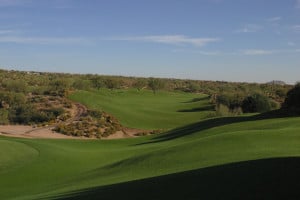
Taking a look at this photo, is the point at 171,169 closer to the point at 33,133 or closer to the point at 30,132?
the point at 33,133

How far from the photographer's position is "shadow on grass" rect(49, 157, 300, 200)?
1375 cm

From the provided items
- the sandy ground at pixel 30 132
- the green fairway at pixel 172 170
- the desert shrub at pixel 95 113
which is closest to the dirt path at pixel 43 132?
the sandy ground at pixel 30 132

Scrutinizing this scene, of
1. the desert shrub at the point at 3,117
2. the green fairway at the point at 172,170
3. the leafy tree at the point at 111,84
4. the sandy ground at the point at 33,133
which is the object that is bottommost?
the sandy ground at the point at 33,133

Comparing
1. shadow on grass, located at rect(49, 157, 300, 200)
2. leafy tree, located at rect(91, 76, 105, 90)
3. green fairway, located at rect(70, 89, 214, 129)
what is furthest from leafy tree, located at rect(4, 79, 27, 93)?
shadow on grass, located at rect(49, 157, 300, 200)

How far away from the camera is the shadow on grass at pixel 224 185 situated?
1375cm

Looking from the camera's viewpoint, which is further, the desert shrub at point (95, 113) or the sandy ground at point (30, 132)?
the desert shrub at point (95, 113)

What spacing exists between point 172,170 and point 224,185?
21.3ft

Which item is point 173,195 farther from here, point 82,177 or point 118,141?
point 118,141

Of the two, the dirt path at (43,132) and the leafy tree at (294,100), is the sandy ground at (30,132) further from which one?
the leafy tree at (294,100)

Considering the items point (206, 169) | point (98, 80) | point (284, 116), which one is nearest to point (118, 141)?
point (284, 116)

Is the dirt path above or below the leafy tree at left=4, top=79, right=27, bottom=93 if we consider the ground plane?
below

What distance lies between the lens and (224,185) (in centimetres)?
1516

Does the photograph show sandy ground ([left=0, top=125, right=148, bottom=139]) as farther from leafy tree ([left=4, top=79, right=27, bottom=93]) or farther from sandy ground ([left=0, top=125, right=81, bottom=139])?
leafy tree ([left=4, top=79, right=27, bottom=93])

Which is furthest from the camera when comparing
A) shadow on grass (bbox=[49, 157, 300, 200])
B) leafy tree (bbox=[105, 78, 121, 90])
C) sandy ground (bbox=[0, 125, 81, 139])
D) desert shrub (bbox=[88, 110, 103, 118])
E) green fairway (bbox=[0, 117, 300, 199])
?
leafy tree (bbox=[105, 78, 121, 90])
